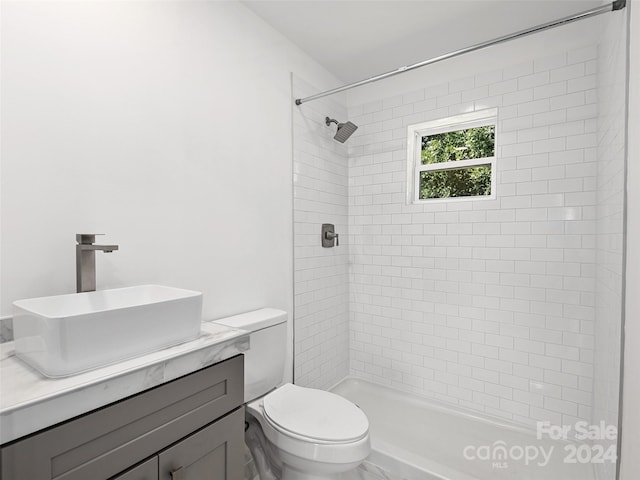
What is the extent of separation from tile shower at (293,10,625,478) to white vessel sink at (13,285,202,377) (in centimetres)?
128

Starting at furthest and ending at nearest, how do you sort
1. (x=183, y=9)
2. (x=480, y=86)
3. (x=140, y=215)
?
(x=480, y=86), (x=183, y=9), (x=140, y=215)

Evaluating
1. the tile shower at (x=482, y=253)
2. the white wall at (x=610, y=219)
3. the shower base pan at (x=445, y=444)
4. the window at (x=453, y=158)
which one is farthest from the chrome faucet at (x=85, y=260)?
the window at (x=453, y=158)

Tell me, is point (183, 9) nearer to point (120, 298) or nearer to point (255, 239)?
point (255, 239)

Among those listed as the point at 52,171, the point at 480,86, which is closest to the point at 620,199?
the point at 480,86

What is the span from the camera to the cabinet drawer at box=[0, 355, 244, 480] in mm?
731

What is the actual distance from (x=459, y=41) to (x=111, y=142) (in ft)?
7.16

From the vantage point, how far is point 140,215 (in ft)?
4.66

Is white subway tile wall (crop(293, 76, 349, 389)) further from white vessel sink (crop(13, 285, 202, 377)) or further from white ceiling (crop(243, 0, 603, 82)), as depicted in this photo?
white vessel sink (crop(13, 285, 202, 377))

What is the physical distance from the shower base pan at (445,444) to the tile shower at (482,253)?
0.11 meters

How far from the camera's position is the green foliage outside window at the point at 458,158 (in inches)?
94.6

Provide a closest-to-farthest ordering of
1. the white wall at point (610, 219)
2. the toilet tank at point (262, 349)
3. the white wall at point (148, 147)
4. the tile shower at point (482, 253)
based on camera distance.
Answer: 1. the white wall at point (148, 147)
2. the white wall at point (610, 219)
3. the toilet tank at point (262, 349)
4. the tile shower at point (482, 253)

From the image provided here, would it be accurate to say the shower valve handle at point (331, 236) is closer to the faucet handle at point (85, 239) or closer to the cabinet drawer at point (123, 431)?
the cabinet drawer at point (123, 431)

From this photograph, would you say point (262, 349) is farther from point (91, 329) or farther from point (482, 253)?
point (482, 253)

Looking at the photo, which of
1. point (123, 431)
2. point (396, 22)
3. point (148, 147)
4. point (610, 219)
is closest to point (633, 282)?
point (610, 219)
